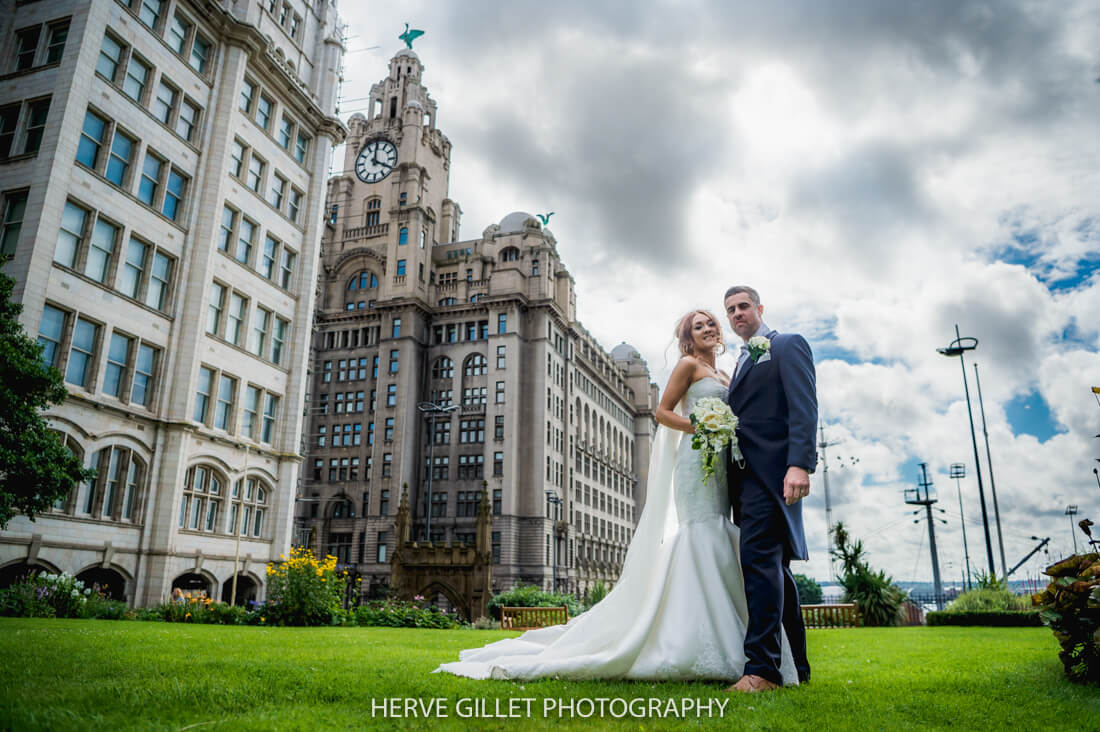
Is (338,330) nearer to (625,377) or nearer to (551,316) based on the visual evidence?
(551,316)

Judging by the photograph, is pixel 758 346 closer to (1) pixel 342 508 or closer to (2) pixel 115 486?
(2) pixel 115 486

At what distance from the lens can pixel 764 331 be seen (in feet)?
19.3

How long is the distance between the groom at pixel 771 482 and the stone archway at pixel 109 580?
2614cm

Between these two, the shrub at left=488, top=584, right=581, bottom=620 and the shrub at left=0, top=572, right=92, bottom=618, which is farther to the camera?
the shrub at left=488, top=584, right=581, bottom=620

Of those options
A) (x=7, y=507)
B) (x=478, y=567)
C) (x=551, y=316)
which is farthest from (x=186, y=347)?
(x=551, y=316)

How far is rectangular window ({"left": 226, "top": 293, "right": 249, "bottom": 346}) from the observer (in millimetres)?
30859

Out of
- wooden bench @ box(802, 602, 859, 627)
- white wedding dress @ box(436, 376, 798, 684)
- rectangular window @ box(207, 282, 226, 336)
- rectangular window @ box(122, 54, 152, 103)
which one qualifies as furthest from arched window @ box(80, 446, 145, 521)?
wooden bench @ box(802, 602, 859, 627)

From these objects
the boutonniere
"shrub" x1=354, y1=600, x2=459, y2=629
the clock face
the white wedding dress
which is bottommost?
"shrub" x1=354, y1=600, x2=459, y2=629

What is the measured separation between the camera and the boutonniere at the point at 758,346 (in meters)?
5.52

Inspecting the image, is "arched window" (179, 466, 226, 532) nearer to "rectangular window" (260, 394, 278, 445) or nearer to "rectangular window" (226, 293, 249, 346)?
"rectangular window" (260, 394, 278, 445)

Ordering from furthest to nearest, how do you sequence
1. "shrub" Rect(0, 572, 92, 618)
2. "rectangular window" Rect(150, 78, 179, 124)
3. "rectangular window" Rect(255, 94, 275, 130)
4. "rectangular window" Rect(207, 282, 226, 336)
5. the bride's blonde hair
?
"rectangular window" Rect(255, 94, 275, 130), "rectangular window" Rect(207, 282, 226, 336), "rectangular window" Rect(150, 78, 179, 124), "shrub" Rect(0, 572, 92, 618), the bride's blonde hair

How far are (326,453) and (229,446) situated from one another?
137ft

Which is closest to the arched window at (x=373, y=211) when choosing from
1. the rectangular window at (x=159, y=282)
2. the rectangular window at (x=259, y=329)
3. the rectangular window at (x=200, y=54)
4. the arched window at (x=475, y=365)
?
the arched window at (x=475, y=365)

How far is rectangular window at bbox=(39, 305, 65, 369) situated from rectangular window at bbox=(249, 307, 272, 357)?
9.20 m
